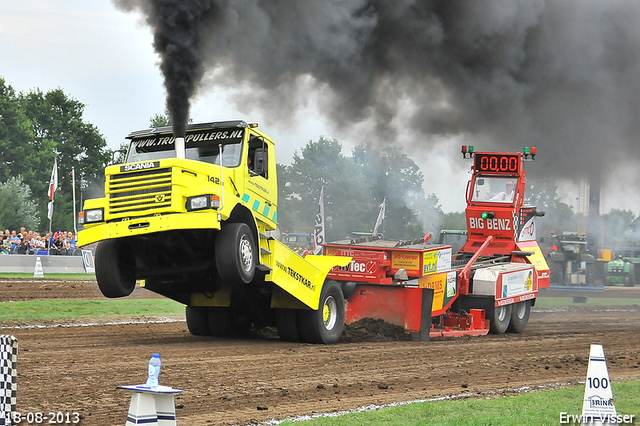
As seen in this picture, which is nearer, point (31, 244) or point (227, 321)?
point (227, 321)

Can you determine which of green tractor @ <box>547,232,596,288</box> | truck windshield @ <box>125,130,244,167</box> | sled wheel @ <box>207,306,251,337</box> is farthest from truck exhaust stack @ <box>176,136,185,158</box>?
green tractor @ <box>547,232,596,288</box>

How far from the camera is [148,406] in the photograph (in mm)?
4430

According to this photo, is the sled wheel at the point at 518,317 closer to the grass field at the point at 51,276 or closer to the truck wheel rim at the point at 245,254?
the truck wheel rim at the point at 245,254

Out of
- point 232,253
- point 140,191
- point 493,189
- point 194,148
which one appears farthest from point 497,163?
point 140,191

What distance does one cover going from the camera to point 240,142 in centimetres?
1049

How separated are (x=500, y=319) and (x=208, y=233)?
7866mm

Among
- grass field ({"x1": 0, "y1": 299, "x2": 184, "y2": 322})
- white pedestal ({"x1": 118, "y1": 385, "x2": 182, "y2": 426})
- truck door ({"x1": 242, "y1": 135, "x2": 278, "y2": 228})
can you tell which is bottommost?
grass field ({"x1": 0, "y1": 299, "x2": 184, "y2": 322})

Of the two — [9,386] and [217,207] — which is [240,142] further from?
[9,386]

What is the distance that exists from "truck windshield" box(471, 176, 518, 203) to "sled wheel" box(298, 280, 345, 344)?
19.2 feet

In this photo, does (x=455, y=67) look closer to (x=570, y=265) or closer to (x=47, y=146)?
(x=570, y=265)

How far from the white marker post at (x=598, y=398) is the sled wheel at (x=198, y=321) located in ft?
26.3

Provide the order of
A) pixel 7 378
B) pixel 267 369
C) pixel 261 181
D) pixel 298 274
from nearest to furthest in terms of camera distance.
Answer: pixel 7 378 < pixel 267 369 < pixel 261 181 < pixel 298 274

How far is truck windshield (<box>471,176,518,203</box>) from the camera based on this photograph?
55.2 ft

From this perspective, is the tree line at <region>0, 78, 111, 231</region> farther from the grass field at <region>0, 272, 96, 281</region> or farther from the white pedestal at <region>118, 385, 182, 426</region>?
the white pedestal at <region>118, 385, 182, 426</region>
